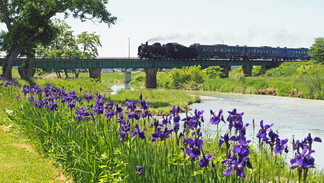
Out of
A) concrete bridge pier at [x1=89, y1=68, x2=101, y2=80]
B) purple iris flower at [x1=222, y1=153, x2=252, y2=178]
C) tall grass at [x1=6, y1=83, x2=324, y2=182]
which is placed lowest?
tall grass at [x1=6, y1=83, x2=324, y2=182]

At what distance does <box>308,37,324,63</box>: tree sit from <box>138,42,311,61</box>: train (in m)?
4.21

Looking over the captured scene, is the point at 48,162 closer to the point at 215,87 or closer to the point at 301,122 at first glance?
the point at 301,122

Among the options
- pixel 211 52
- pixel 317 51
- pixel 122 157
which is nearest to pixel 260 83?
pixel 211 52

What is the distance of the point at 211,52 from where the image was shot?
5822cm

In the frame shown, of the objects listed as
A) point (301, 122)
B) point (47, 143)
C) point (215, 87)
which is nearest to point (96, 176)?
point (47, 143)

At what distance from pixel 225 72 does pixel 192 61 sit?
450 inches

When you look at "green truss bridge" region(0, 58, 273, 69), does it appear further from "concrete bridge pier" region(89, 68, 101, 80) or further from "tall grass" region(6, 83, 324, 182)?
"tall grass" region(6, 83, 324, 182)

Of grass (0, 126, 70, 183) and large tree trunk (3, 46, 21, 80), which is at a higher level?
large tree trunk (3, 46, 21, 80)

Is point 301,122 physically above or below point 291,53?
below

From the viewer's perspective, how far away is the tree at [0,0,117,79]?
2483 centimetres

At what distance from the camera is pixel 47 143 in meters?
6.83

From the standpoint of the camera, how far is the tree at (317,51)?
232ft

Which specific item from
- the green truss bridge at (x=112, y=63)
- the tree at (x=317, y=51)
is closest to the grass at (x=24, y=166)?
the green truss bridge at (x=112, y=63)

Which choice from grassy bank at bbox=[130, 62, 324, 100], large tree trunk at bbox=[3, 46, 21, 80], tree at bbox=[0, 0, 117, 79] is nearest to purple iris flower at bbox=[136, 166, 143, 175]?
tree at bbox=[0, 0, 117, 79]
